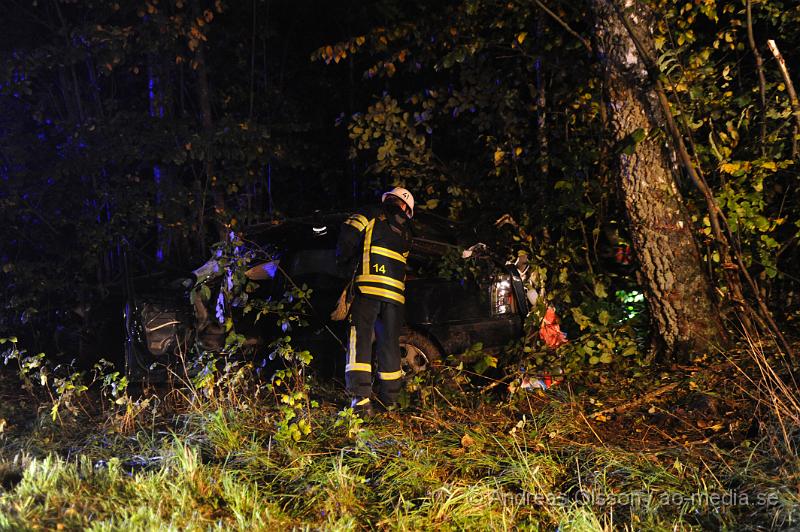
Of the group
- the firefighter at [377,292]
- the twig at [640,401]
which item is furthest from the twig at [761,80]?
the firefighter at [377,292]

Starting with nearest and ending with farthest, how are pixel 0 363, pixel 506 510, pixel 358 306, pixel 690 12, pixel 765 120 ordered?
pixel 506 510
pixel 358 306
pixel 765 120
pixel 690 12
pixel 0 363

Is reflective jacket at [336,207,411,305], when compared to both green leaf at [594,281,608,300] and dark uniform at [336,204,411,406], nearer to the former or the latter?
dark uniform at [336,204,411,406]

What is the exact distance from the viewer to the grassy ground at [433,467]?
322 centimetres

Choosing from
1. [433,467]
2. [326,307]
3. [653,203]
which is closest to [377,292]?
[326,307]

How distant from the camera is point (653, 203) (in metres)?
5.36

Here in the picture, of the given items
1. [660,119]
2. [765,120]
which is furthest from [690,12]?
[660,119]

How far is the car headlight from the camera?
564cm

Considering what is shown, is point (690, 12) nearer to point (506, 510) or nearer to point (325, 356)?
point (325, 356)

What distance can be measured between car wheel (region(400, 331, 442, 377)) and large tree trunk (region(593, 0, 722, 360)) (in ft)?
5.79

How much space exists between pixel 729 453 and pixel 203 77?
7.60m

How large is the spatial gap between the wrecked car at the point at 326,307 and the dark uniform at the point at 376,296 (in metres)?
0.39

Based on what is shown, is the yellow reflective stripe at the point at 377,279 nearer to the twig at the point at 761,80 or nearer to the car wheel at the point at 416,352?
the car wheel at the point at 416,352

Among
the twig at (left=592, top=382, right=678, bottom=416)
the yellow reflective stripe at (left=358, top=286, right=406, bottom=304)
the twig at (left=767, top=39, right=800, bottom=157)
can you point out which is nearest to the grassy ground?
the twig at (left=592, top=382, right=678, bottom=416)

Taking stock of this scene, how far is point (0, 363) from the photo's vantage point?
7988 mm
